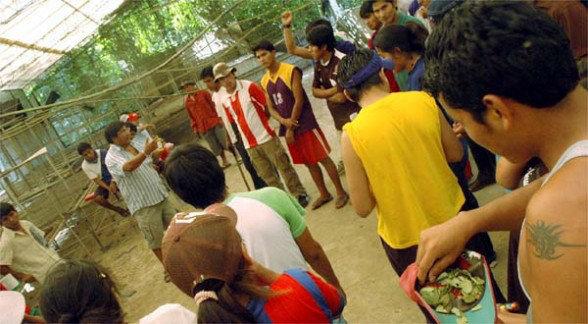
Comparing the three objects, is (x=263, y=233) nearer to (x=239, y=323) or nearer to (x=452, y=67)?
(x=239, y=323)

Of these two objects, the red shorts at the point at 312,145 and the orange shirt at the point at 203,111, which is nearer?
the red shorts at the point at 312,145

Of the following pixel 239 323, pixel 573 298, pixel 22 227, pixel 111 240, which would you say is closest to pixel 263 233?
pixel 239 323

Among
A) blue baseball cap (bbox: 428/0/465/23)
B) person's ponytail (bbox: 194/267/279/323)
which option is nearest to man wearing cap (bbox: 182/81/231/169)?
blue baseball cap (bbox: 428/0/465/23)

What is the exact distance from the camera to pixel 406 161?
204cm

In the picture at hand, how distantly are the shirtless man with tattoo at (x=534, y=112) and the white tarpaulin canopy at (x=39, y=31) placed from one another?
8.72 m

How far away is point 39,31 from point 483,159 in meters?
10.7

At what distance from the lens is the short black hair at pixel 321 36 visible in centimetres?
381

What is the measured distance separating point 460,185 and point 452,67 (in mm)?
1572

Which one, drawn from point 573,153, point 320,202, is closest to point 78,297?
point 573,153

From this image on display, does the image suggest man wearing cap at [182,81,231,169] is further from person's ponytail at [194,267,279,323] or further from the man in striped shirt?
person's ponytail at [194,267,279,323]

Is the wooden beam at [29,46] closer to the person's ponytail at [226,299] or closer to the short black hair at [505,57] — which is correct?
the person's ponytail at [226,299]

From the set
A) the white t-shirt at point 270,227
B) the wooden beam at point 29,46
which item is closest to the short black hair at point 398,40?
the white t-shirt at point 270,227

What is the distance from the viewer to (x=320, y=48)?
3908 millimetres

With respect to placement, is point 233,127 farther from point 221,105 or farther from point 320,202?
point 320,202
